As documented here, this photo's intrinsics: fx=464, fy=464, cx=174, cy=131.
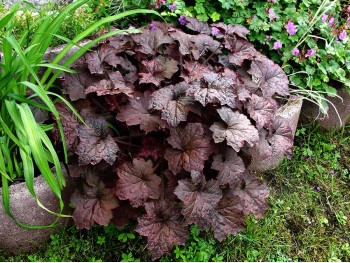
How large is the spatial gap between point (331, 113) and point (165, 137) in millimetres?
1387

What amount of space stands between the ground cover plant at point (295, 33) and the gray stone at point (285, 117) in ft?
0.40

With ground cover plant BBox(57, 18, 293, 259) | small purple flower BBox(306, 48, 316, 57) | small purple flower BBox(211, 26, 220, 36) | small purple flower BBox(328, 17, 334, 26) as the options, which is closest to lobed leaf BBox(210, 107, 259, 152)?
ground cover plant BBox(57, 18, 293, 259)

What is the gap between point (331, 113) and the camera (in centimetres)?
308

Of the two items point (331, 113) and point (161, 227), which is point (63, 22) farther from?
point (331, 113)

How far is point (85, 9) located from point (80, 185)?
3.80ft

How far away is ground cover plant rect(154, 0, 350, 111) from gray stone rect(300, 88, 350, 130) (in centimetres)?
12

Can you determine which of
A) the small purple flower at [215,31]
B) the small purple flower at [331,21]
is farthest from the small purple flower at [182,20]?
the small purple flower at [331,21]

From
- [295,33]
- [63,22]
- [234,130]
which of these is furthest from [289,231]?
[63,22]

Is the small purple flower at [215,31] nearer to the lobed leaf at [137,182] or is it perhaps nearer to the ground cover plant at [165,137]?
the ground cover plant at [165,137]

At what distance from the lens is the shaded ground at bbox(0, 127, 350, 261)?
7.91 ft

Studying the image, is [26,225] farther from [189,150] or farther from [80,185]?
[189,150]

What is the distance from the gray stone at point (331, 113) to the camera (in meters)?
3.02

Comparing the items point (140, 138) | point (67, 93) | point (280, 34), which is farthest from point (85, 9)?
point (280, 34)

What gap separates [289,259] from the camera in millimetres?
2514
